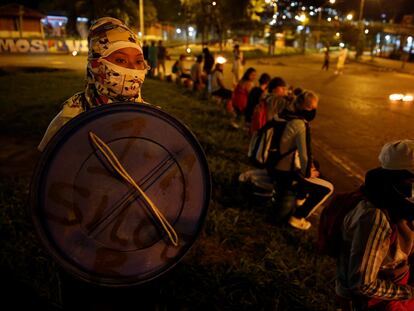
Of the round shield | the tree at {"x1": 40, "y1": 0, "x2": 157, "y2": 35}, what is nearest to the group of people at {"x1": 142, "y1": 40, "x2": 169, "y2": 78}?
the round shield

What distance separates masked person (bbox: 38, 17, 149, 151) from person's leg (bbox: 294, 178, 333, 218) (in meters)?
3.07

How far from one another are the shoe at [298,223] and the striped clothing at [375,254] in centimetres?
232

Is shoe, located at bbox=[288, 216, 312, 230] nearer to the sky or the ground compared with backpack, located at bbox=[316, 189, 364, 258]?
nearer to the ground

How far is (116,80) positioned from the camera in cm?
167

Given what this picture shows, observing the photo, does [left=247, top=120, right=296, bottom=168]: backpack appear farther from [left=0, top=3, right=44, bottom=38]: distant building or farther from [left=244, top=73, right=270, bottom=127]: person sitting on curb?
[left=0, top=3, right=44, bottom=38]: distant building

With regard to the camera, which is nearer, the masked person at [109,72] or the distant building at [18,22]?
the masked person at [109,72]

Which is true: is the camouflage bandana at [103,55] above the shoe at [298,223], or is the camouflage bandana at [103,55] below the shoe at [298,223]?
above

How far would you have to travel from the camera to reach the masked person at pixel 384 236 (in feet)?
6.29

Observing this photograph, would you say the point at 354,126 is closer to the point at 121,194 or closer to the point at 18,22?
the point at 121,194

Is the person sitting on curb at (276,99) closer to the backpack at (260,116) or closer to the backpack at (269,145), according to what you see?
the backpack at (260,116)

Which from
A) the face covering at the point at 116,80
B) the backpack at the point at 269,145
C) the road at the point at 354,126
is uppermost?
the face covering at the point at 116,80

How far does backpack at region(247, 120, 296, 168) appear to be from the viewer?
4.34 meters

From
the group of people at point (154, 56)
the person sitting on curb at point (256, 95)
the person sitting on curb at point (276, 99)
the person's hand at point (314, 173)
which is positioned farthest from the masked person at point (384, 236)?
the group of people at point (154, 56)

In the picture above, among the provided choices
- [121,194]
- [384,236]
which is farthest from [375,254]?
[121,194]
